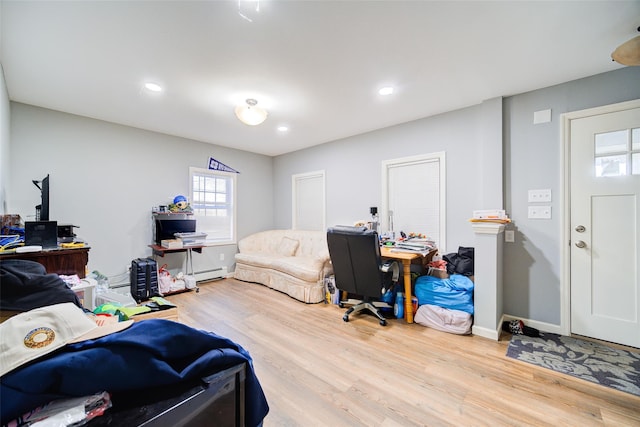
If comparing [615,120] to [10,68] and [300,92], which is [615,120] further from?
[10,68]

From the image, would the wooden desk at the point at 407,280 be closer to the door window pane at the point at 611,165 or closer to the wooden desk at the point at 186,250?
the door window pane at the point at 611,165

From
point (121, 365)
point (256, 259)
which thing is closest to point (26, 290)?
point (121, 365)

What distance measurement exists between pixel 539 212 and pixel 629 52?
4.78 feet

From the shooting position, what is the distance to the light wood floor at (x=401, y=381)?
158cm

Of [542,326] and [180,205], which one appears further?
[180,205]

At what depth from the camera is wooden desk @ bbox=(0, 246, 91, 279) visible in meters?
1.88

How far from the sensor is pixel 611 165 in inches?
93.4

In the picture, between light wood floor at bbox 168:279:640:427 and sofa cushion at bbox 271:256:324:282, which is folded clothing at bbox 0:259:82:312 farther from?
sofa cushion at bbox 271:256:324:282

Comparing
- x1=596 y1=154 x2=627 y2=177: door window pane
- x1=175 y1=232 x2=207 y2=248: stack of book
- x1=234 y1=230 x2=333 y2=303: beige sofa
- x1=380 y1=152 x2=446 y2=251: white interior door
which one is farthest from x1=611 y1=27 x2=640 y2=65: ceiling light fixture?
x1=175 y1=232 x2=207 y2=248: stack of book

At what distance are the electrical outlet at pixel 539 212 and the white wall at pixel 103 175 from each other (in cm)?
480

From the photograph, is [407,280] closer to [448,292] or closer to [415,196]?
[448,292]

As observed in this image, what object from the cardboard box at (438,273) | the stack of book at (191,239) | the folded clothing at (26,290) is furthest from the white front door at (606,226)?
the stack of book at (191,239)

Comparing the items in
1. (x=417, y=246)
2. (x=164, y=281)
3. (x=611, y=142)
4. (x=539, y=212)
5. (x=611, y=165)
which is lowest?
(x=164, y=281)

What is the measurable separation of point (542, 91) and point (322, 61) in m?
2.39
